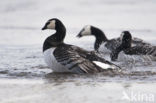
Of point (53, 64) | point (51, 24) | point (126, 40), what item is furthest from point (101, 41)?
point (53, 64)

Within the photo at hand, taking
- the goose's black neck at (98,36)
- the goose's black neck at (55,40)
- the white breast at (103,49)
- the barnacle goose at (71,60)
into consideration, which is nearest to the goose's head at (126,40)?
the white breast at (103,49)

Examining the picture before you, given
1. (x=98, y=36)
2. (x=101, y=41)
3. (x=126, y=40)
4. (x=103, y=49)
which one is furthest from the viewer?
(x=98, y=36)

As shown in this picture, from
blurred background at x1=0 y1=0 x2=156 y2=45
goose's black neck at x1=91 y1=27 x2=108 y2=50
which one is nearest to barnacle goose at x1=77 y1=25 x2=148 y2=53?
goose's black neck at x1=91 y1=27 x2=108 y2=50

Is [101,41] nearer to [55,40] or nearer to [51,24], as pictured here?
[51,24]

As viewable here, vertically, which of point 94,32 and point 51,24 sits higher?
point 51,24

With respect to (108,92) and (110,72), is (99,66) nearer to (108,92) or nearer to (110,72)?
(110,72)

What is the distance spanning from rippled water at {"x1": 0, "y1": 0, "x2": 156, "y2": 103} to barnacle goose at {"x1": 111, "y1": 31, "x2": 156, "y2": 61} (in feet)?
0.83

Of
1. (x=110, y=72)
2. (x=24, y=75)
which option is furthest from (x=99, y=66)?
(x=24, y=75)

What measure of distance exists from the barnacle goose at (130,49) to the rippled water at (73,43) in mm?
252

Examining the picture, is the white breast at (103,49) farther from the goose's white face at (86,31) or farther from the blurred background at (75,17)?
the blurred background at (75,17)

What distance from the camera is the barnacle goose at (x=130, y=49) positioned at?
14.1 m

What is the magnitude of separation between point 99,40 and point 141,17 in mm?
3742

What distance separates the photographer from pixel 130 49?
14.3m

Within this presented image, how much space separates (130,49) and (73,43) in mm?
2779
